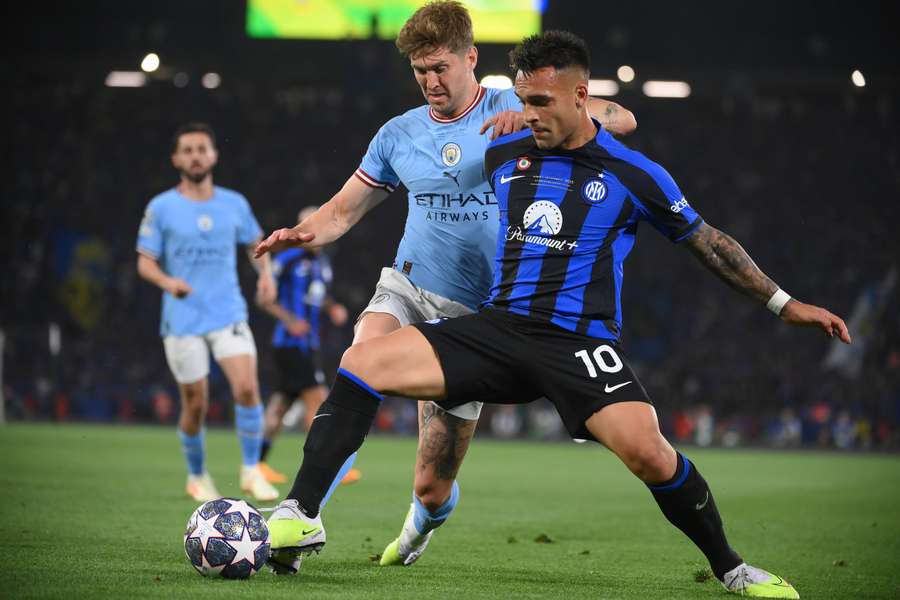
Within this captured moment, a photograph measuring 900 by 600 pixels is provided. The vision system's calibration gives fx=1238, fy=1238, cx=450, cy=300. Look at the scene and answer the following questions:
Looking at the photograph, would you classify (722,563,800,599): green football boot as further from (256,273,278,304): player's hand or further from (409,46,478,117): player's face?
(256,273,278,304): player's hand

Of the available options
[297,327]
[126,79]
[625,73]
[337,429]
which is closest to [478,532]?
[337,429]

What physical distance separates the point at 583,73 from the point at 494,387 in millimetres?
1312

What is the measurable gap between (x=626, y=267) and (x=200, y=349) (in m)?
19.6

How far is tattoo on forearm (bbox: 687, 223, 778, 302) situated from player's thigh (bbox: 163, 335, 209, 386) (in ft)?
16.8

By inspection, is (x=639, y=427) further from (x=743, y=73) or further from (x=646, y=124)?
(x=646, y=124)

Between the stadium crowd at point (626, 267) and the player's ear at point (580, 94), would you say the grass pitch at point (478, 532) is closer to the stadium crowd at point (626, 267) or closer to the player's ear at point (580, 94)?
the player's ear at point (580, 94)

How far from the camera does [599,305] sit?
194 inches

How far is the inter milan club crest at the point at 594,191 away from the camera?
4914 millimetres

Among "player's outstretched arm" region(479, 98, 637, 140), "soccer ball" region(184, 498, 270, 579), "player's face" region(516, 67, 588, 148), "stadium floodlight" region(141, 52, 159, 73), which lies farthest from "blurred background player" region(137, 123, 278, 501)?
"stadium floodlight" region(141, 52, 159, 73)

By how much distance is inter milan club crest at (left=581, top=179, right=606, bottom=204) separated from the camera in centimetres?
491

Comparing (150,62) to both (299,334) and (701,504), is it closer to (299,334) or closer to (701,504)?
(299,334)

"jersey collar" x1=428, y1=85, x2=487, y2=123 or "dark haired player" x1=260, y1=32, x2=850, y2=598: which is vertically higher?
"jersey collar" x1=428, y1=85, x2=487, y2=123

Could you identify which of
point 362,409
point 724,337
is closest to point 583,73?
point 362,409

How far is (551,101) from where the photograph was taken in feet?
16.1
